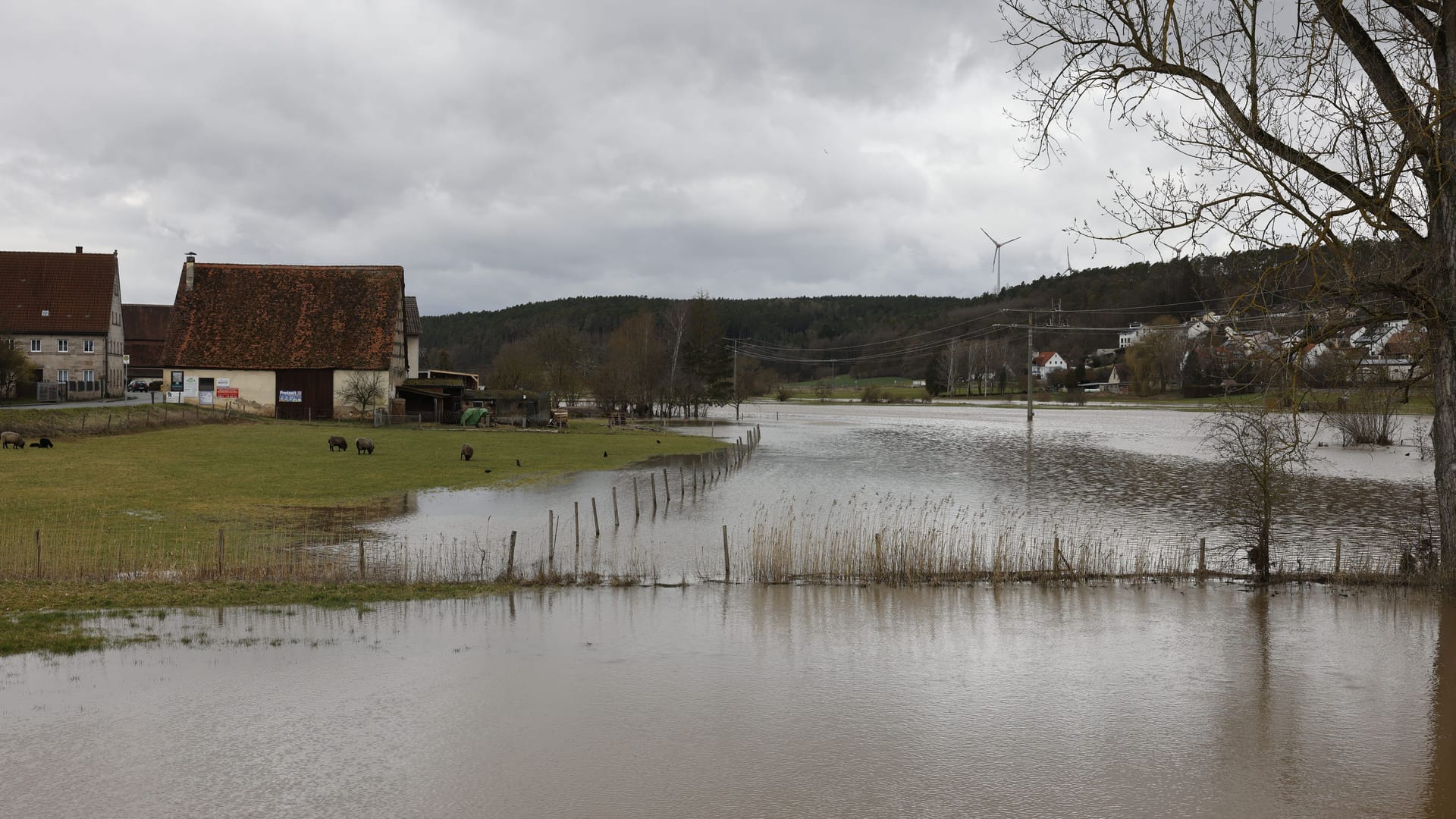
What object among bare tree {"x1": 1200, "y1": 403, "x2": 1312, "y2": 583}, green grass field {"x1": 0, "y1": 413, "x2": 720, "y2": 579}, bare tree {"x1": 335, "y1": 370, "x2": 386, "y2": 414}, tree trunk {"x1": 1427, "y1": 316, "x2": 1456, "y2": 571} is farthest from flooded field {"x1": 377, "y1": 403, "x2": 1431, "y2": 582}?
bare tree {"x1": 335, "y1": 370, "x2": 386, "y2": 414}

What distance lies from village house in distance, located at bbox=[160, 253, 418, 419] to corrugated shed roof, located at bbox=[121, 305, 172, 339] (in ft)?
135

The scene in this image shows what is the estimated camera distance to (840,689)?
10.5 meters

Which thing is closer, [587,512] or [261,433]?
[587,512]

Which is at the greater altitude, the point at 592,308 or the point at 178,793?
the point at 592,308

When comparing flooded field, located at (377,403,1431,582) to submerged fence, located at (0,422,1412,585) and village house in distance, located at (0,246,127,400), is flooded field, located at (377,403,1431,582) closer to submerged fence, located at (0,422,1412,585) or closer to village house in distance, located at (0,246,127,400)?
submerged fence, located at (0,422,1412,585)

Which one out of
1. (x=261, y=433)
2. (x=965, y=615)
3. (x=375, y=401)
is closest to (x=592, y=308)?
(x=375, y=401)

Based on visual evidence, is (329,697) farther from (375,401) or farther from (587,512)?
(375,401)

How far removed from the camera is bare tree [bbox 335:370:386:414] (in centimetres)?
5628

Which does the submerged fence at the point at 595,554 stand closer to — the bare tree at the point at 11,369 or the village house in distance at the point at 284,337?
the bare tree at the point at 11,369

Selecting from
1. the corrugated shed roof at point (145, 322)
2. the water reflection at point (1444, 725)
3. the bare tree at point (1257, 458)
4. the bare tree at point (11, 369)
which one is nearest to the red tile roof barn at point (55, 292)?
the bare tree at point (11, 369)

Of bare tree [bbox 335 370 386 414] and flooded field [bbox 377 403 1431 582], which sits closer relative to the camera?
flooded field [bbox 377 403 1431 582]

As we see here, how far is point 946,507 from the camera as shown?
86.3ft

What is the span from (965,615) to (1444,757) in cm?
601

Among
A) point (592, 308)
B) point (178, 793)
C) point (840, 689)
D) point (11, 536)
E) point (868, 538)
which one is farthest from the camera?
point (592, 308)
